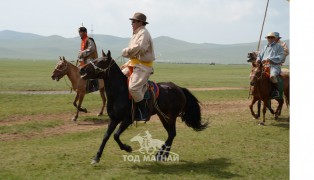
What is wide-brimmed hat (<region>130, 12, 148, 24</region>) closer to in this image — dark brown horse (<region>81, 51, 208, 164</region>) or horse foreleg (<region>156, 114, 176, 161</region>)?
dark brown horse (<region>81, 51, 208, 164</region>)

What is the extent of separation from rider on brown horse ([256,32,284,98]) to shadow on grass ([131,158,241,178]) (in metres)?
5.78

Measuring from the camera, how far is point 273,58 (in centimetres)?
1271

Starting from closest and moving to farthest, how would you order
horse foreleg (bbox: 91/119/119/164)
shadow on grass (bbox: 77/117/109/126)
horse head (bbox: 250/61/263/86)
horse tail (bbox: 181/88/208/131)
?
horse foreleg (bbox: 91/119/119/164), horse tail (bbox: 181/88/208/131), horse head (bbox: 250/61/263/86), shadow on grass (bbox: 77/117/109/126)

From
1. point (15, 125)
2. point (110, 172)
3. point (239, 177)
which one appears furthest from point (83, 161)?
point (15, 125)

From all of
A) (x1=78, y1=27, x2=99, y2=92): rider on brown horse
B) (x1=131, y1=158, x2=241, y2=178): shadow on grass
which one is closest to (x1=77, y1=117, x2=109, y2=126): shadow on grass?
(x1=78, y1=27, x2=99, y2=92): rider on brown horse

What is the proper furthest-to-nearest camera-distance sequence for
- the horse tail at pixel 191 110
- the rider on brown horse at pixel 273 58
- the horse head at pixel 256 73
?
the rider on brown horse at pixel 273 58 → the horse head at pixel 256 73 → the horse tail at pixel 191 110

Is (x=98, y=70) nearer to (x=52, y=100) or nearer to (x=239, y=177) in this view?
(x=239, y=177)

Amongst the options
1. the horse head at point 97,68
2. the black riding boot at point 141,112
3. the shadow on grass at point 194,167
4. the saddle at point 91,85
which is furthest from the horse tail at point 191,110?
the saddle at point 91,85

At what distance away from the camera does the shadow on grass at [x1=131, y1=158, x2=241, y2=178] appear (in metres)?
7.06

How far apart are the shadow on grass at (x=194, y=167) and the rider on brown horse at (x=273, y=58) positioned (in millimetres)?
5778

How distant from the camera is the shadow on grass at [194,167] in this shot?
7.06m

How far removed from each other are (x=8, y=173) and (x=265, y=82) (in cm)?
888

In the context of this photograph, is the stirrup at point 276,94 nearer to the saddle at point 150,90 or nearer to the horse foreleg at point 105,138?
the saddle at point 150,90
